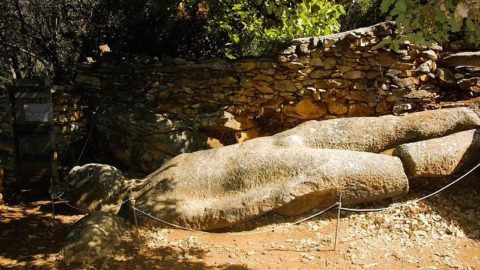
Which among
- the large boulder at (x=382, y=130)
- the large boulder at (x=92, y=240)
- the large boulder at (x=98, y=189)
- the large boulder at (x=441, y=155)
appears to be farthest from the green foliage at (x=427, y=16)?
the large boulder at (x=98, y=189)

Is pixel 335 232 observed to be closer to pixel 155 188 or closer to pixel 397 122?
pixel 397 122

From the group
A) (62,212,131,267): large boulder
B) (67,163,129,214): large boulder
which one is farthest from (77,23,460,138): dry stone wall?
(62,212,131,267): large boulder

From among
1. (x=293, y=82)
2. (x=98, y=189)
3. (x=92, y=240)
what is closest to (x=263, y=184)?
(x=92, y=240)

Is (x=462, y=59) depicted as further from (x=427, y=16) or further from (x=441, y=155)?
(x=427, y=16)

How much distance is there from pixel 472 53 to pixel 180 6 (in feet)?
15.8

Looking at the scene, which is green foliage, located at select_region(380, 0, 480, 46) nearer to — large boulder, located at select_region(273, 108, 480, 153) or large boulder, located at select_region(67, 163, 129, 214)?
large boulder, located at select_region(273, 108, 480, 153)

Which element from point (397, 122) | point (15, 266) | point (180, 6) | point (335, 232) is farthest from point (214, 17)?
point (15, 266)

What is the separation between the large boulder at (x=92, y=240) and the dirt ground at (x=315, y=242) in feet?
0.27

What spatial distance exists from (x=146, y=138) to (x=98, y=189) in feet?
5.25

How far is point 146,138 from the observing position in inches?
274

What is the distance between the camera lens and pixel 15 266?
13.7 ft

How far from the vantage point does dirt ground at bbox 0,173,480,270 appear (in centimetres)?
409

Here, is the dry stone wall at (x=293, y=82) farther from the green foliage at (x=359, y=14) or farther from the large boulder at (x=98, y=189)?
the green foliage at (x=359, y=14)

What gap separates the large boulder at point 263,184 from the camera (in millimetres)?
4621
